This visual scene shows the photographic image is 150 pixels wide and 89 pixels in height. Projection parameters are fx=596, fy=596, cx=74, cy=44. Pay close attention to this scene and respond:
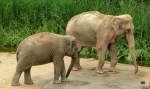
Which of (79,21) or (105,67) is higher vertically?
(79,21)

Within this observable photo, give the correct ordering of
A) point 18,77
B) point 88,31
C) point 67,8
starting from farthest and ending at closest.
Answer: point 67,8
point 88,31
point 18,77

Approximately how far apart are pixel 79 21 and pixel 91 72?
3.46ft

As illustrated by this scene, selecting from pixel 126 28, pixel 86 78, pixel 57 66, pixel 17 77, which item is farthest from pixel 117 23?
pixel 17 77

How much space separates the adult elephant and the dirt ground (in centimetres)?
25

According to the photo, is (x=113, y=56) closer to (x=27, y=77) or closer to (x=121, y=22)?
(x=121, y=22)

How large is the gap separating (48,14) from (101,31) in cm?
413

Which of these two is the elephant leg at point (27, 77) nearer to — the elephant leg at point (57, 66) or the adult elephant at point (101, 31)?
the elephant leg at point (57, 66)

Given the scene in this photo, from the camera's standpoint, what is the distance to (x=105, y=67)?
41.2ft

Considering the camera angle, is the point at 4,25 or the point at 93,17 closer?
the point at 93,17

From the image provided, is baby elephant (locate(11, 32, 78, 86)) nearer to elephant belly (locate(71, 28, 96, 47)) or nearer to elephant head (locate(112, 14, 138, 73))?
elephant belly (locate(71, 28, 96, 47))

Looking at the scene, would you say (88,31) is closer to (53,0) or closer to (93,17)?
(93,17)

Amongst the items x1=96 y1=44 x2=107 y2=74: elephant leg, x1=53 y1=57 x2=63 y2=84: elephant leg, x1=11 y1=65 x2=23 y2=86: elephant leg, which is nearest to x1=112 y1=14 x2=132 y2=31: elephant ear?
x1=96 y1=44 x2=107 y2=74: elephant leg

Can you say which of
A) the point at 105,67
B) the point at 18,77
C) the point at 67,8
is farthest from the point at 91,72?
the point at 67,8

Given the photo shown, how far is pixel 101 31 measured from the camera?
11.7 metres
